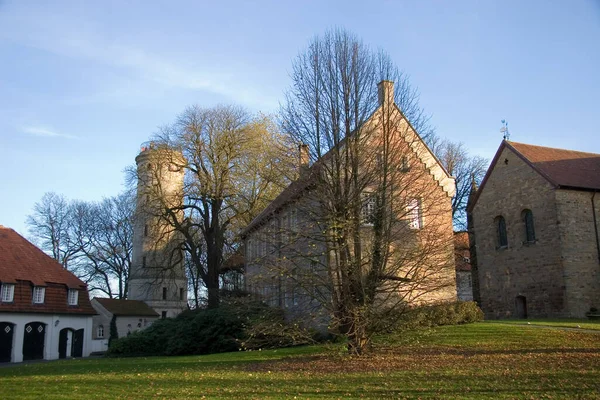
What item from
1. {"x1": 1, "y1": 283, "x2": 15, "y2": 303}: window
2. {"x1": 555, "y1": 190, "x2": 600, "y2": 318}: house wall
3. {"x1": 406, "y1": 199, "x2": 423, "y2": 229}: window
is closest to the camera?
{"x1": 406, "y1": 199, "x2": 423, "y2": 229}: window

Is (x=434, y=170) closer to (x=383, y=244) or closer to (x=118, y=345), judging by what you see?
Result: (x=383, y=244)

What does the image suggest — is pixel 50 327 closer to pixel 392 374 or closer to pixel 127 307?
pixel 127 307

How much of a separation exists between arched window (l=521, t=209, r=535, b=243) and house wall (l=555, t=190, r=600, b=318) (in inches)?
85.1

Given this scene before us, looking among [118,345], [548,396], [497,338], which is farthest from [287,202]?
[118,345]

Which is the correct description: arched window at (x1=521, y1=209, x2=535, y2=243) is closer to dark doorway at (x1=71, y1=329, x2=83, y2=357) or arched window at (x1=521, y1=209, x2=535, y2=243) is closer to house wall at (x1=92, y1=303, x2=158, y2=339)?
dark doorway at (x1=71, y1=329, x2=83, y2=357)

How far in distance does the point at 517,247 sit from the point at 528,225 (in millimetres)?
1401

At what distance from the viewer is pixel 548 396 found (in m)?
10.5

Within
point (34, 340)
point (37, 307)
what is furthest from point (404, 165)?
point (34, 340)

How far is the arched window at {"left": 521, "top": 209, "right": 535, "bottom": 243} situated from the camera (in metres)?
31.4

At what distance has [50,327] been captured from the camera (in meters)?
36.7

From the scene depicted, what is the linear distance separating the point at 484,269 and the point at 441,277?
18774 millimetres

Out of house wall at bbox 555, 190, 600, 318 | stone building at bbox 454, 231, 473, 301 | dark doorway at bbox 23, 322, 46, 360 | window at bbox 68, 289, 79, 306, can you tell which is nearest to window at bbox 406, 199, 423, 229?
house wall at bbox 555, 190, 600, 318

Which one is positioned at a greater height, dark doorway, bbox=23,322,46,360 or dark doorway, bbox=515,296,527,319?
dark doorway, bbox=515,296,527,319

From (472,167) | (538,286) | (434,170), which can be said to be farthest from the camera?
(472,167)
